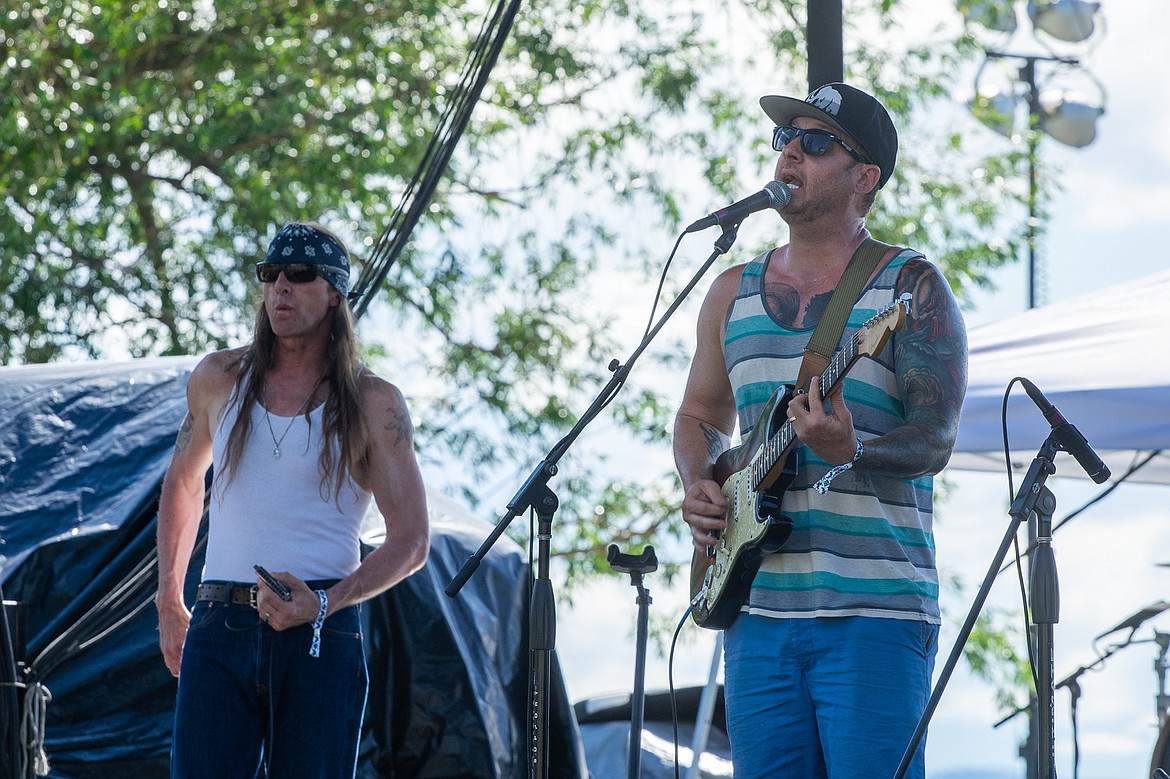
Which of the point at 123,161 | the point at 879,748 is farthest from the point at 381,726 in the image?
the point at 123,161

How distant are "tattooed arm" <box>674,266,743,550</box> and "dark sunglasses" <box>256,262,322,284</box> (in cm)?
119

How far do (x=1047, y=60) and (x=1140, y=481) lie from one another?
5.07 meters

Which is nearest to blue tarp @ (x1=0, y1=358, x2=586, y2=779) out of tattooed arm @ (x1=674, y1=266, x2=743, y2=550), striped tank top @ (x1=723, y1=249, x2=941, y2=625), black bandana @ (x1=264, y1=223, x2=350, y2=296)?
black bandana @ (x1=264, y1=223, x2=350, y2=296)

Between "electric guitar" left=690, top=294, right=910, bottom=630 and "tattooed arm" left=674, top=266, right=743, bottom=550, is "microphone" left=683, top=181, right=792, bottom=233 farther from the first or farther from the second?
"electric guitar" left=690, top=294, right=910, bottom=630

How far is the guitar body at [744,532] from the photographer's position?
298 centimetres

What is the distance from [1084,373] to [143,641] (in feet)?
12.2

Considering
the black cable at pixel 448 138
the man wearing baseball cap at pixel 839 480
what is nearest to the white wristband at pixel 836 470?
the man wearing baseball cap at pixel 839 480

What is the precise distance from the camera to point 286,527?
3.64 metres

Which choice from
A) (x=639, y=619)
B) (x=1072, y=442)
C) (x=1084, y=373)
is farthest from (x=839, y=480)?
(x=1084, y=373)

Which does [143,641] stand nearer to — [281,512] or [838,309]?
[281,512]

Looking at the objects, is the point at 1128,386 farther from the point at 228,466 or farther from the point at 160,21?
the point at 160,21

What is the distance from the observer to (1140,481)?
6.84 meters

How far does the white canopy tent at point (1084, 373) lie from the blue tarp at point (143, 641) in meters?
2.04

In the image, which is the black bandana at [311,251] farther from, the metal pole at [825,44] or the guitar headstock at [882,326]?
the guitar headstock at [882,326]
